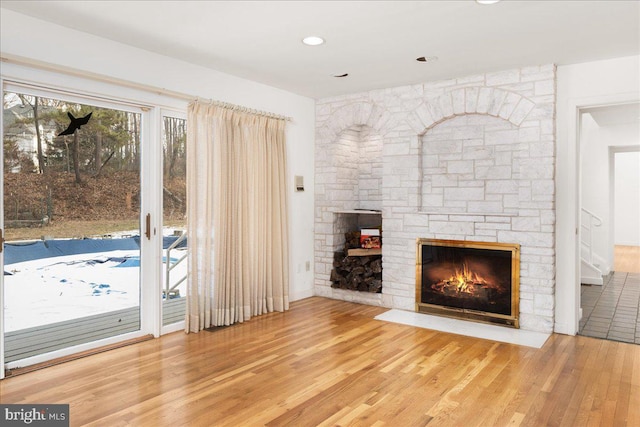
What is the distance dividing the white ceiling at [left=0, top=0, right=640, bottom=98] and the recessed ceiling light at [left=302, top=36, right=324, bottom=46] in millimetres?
58

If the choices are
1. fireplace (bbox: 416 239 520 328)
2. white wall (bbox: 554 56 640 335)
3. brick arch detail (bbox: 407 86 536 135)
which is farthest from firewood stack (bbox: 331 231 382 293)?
white wall (bbox: 554 56 640 335)

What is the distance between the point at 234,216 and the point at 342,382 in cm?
212

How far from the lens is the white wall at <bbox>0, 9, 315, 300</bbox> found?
317cm

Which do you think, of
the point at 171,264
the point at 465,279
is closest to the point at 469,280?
the point at 465,279

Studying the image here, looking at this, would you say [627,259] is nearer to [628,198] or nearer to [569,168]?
[628,198]

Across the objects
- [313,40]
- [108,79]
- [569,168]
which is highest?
[313,40]

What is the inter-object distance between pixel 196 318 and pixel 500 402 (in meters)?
2.70

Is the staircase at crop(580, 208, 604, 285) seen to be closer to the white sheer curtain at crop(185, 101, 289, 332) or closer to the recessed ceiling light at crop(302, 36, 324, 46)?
the white sheer curtain at crop(185, 101, 289, 332)

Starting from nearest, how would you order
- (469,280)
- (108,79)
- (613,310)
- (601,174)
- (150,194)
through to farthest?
(108,79) < (150,194) < (469,280) < (613,310) < (601,174)

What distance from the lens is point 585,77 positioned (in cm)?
415

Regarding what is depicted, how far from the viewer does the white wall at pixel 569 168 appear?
4113mm

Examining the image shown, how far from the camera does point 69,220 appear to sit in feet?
11.6

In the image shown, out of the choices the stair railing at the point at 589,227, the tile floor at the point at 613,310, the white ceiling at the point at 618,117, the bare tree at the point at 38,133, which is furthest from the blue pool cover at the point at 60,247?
the stair railing at the point at 589,227

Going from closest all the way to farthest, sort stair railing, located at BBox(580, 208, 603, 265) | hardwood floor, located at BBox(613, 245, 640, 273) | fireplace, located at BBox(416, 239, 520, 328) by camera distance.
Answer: fireplace, located at BBox(416, 239, 520, 328) < stair railing, located at BBox(580, 208, 603, 265) < hardwood floor, located at BBox(613, 245, 640, 273)
